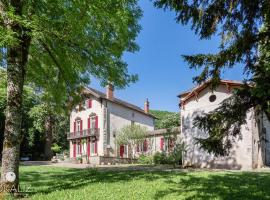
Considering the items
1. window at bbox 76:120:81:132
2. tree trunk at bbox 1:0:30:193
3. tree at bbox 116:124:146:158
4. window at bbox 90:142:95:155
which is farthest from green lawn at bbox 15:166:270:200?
window at bbox 76:120:81:132

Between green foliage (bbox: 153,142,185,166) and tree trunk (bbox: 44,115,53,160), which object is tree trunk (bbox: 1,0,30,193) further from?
tree trunk (bbox: 44,115,53,160)

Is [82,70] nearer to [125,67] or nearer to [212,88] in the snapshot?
[125,67]

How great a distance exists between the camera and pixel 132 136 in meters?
36.8

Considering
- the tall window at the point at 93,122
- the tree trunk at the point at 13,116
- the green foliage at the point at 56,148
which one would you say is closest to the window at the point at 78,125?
the tall window at the point at 93,122

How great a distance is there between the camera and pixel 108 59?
48.8 feet

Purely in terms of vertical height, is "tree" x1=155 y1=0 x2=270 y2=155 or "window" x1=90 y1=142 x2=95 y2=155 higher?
"tree" x1=155 y1=0 x2=270 y2=155

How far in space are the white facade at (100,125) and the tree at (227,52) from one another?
103 feet

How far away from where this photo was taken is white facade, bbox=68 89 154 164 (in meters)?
41.3

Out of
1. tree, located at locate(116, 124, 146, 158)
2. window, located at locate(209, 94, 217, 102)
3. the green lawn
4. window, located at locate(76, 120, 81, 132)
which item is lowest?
the green lawn

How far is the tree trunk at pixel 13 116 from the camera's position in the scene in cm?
1099

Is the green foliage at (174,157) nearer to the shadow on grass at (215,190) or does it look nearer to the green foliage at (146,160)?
the green foliage at (146,160)

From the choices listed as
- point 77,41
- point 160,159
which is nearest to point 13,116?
point 77,41

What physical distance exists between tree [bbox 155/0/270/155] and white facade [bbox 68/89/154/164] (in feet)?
103

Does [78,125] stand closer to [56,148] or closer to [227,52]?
[56,148]
